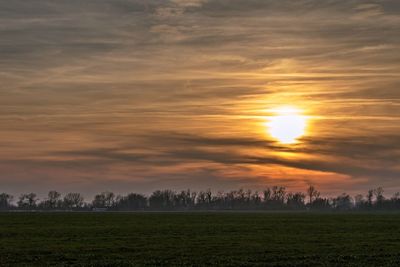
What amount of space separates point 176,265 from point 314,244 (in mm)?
17083

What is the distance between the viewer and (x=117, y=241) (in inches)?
1934

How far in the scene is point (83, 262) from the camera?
33562 mm

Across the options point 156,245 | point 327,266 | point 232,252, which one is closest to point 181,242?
point 156,245

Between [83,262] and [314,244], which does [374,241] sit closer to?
[314,244]

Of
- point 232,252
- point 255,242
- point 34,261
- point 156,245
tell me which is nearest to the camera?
point 34,261

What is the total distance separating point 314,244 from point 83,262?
19.8 m

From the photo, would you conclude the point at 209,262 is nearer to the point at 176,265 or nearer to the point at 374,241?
the point at 176,265

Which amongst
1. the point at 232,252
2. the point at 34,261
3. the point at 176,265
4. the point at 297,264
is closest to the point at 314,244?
the point at 232,252

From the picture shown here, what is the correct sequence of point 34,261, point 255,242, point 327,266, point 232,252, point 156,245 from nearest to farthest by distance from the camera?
point 327,266, point 34,261, point 232,252, point 156,245, point 255,242

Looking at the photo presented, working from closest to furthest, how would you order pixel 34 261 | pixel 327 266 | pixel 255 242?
pixel 327 266 → pixel 34 261 → pixel 255 242

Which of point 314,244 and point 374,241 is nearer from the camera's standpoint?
point 314,244

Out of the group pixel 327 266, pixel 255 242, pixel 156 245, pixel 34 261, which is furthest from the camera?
pixel 255 242

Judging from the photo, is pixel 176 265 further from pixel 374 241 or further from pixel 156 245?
pixel 374 241

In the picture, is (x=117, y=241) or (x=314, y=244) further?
(x=117, y=241)
